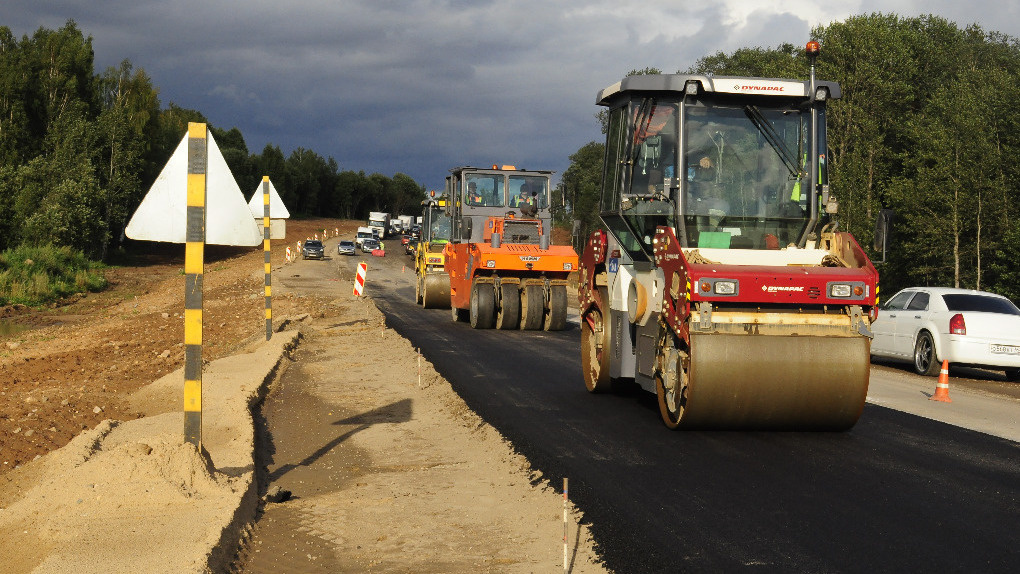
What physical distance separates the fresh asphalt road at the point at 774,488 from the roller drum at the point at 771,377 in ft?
1.09

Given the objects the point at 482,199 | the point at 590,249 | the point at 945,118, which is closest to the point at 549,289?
the point at 482,199

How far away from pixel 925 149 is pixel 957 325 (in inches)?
1139

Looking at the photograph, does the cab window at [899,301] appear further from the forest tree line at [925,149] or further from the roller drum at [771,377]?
the roller drum at [771,377]

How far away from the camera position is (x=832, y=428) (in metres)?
9.41

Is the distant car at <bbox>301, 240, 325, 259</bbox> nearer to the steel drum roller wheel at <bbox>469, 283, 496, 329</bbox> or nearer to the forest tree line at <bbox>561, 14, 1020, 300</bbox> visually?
the forest tree line at <bbox>561, 14, 1020, 300</bbox>

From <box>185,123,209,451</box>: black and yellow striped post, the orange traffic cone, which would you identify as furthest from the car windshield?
<box>185,123,209,451</box>: black and yellow striped post

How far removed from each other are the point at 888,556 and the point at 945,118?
39.7 metres

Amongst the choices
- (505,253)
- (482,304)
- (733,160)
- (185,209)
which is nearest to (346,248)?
(482,304)

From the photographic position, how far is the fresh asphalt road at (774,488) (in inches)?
228

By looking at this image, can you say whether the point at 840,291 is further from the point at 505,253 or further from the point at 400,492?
the point at 505,253

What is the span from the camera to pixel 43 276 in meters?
37.8

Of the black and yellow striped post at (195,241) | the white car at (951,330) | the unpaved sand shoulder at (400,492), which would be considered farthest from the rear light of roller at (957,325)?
the black and yellow striped post at (195,241)

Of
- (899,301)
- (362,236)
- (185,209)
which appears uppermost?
(362,236)

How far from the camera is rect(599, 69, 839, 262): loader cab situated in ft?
33.6
